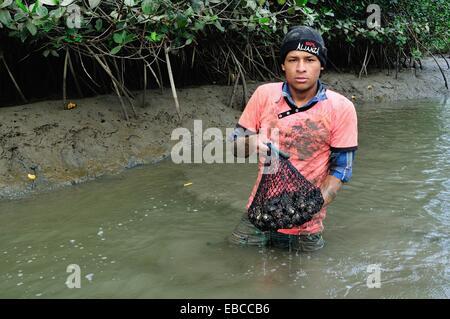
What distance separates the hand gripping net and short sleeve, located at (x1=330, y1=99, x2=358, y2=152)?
0.89ft

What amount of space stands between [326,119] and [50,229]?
205 cm

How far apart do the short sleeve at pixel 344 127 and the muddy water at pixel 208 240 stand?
28.3 inches

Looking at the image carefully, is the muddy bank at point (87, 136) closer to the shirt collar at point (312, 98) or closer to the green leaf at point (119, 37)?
the green leaf at point (119, 37)

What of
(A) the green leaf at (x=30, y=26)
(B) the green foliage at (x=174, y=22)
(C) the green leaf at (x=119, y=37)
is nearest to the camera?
(A) the green leaf at (x=30, y=26)

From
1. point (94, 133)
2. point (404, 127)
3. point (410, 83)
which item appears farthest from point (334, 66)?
point (94, 133)

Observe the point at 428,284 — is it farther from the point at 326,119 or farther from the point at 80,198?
the point at 80,198

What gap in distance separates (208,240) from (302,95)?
45.9 inches

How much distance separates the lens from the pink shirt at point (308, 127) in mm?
2670

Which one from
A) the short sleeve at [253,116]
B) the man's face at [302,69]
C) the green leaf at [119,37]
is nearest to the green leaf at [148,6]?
the green leaf at [119,37]

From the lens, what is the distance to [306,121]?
107 inches

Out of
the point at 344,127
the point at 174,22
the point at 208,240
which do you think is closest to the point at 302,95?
the point at 344,127

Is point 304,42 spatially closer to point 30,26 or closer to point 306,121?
point 306,121

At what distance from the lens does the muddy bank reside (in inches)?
176

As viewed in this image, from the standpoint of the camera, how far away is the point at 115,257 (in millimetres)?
3018
